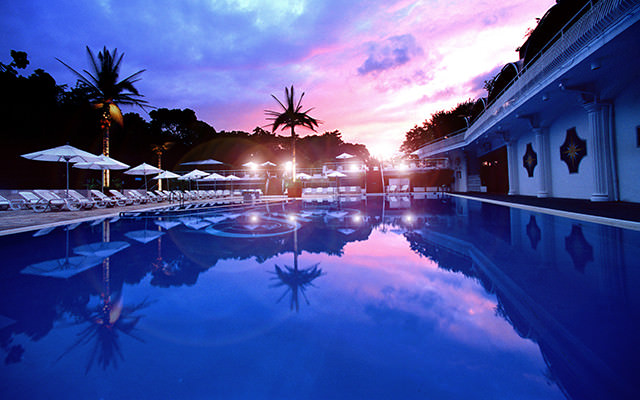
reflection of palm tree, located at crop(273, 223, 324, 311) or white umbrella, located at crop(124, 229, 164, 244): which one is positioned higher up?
white umbrella, located at crop(124, 229, 164, 244)

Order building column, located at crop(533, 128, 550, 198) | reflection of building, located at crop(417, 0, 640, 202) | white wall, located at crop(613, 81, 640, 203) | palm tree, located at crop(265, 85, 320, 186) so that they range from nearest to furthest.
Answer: reflection of building, located at crop(417, 0, 640, 202) → white wall, located at crop(613, 81, 640, 203) → building column, located at crop(533, 128, 550, 198) → palm tree, located at crop(265, 85, 320, 186)

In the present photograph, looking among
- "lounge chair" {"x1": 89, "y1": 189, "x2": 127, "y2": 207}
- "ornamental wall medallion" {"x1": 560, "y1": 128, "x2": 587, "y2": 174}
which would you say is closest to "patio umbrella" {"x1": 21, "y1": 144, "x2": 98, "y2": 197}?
"lounge chair" {"x1": 89, "y1": 189, "x2": 127, "y2": 207}

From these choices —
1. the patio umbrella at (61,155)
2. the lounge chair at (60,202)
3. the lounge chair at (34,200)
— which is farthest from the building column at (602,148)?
the lounge chair at (34,200)

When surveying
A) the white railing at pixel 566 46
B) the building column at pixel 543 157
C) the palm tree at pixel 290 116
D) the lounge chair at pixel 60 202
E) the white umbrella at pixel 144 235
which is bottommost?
the white umbrella at pixel 144 235

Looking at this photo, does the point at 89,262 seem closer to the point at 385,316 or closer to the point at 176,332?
the point at 176,332

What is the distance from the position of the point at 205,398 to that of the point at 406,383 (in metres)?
1.04

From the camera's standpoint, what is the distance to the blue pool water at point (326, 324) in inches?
57.7

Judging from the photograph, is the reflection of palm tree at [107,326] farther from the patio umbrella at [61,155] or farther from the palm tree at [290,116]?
the palm tree at [290,116]

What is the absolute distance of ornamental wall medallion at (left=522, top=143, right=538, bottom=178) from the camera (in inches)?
597

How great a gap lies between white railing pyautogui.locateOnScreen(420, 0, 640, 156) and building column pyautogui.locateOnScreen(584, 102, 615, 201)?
2.15m

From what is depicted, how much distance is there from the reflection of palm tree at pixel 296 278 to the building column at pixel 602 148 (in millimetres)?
12258

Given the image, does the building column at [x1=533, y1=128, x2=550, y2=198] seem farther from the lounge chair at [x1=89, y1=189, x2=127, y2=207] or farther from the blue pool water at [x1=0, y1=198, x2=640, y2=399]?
the lounge chair at [x1=89, y1=189, x2=127, y2=207]

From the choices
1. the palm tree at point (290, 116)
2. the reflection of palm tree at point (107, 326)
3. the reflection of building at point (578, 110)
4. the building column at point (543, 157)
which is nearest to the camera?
the reflection of palm tree at point (107, 326)

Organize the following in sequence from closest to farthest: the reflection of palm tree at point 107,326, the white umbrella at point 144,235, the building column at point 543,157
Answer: the reflection of palm tree at point 107,326
the white umbrella at point 144,235
the building column at point 543,157
